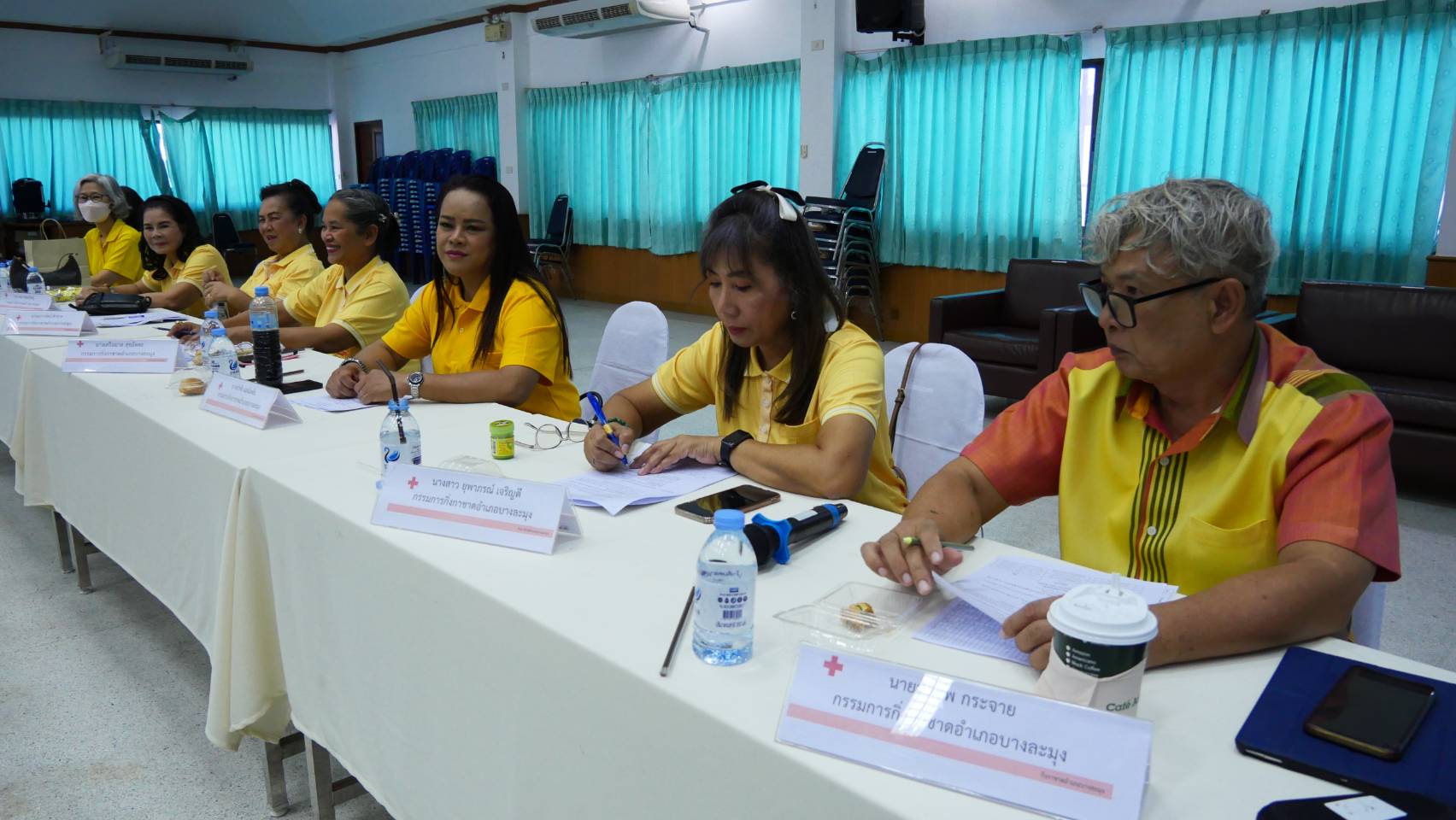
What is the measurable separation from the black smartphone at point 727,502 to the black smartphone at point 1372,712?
79cm

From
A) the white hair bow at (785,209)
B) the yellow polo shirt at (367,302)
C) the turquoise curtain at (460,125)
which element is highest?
the turquoise curtain at (460,125)

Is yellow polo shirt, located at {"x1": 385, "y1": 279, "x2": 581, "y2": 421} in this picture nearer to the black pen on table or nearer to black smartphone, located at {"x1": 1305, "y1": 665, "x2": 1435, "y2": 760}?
the black pen on table

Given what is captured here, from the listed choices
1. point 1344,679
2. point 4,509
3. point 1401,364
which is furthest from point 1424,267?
point 4,509

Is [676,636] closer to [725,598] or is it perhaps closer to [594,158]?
[725,598]

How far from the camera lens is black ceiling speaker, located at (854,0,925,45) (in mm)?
6258

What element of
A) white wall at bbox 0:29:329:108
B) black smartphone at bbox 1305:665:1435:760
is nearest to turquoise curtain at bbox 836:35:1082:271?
black smartphone at bbox 1305:665:1435:760

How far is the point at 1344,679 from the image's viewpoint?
960mm

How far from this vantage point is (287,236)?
374 centimetres

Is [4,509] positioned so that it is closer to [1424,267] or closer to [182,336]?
[182,336]

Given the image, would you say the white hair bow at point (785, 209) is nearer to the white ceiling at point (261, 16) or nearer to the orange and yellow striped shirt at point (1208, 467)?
the orange and yellow striped shirt at point (1208, 467)

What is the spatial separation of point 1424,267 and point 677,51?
5.79 metres

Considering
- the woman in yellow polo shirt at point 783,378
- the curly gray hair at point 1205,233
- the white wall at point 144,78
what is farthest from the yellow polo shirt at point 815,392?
the white wall at point 144,78

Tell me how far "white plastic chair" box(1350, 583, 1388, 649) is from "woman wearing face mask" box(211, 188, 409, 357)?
2.76 metres

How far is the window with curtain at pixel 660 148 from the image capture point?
762cm
